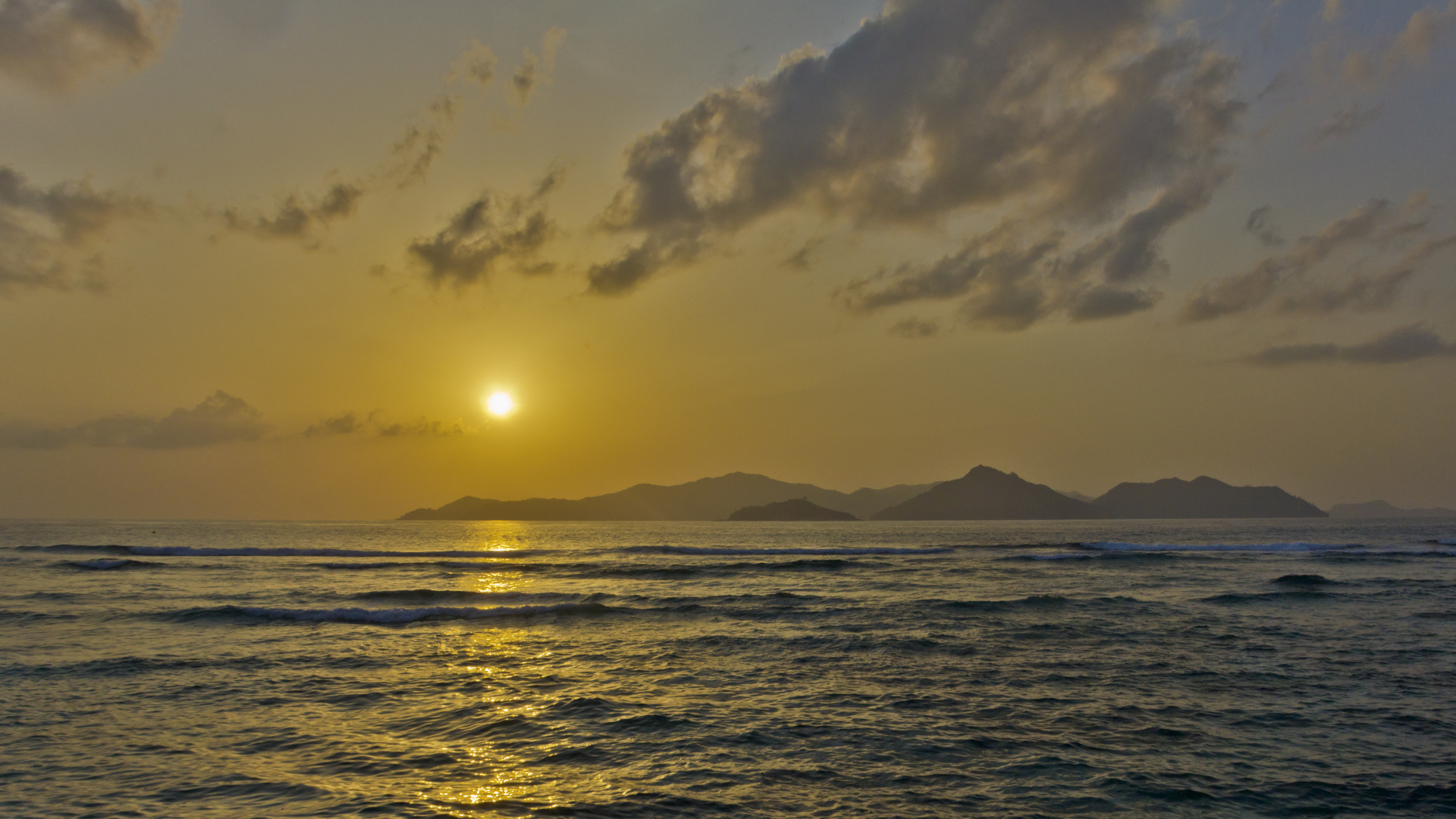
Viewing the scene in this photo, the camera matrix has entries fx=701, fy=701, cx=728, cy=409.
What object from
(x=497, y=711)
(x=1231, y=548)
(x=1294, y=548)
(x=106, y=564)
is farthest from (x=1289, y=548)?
(x=106, y=564)

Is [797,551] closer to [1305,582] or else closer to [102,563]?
[1305,582]

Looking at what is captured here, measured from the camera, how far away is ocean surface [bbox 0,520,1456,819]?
1308 centimetres

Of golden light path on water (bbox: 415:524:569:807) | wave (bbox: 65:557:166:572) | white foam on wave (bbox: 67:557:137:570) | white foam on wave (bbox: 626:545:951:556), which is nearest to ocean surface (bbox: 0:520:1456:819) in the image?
golden light path on water (bbox: 415:524:569:807)

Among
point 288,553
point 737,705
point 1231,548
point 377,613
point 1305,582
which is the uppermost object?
point 737,705

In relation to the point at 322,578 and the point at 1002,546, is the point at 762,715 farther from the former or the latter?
the point at 1002,546

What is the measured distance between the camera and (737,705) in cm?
1911

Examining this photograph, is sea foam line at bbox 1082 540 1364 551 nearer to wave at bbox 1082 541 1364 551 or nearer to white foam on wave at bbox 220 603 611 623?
wave at bbox 1082 541 1364 551

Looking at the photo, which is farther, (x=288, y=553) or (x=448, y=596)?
(x=288, y=553)

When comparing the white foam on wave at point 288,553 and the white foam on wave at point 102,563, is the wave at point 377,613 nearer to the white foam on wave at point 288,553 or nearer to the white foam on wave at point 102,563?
the white foam on wave at point 102,563

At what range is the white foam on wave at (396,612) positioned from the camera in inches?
1449

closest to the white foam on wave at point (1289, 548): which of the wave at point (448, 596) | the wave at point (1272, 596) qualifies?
the wave at point (1272, 596)

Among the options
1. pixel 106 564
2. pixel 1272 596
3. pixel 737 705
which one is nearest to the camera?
pixel 737 705

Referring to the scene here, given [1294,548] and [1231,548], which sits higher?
[1231,548]

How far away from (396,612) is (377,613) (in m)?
0.97
